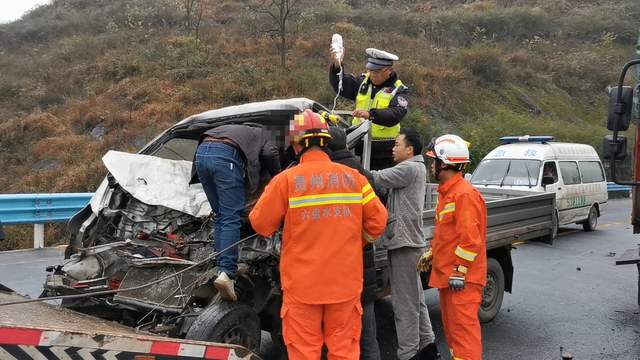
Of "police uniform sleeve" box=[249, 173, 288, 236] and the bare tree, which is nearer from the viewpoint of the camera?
"police uniform sleeve" box=[249, 173, 288, 236]

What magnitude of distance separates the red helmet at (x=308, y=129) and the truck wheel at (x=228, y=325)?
Answer: 3.87ft

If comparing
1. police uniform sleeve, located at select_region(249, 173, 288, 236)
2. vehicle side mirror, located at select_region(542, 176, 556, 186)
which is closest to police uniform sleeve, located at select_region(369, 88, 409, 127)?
police uniform sleeve, located at select_region(249, 173, 288, 236)

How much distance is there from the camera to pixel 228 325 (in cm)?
340

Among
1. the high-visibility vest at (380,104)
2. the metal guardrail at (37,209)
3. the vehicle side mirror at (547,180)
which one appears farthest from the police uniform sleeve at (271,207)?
the vehicle side mirror at (547,180)

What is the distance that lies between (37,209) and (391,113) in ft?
21.7

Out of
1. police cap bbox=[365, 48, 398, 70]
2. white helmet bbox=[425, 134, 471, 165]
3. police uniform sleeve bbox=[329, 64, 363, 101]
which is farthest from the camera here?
police uniform sleeve bbox=[329, 64, 363, 101]

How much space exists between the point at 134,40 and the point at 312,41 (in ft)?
24.5

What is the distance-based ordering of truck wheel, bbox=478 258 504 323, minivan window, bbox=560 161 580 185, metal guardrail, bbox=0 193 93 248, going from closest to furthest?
truck wheel, bbox=478 258 504 323 → metal guardrail, bbox=0 193 93 248 → minivan window, bbox=560 161 580 185

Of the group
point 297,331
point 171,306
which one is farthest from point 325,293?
point 171,306

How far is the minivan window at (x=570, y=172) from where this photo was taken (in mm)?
12259

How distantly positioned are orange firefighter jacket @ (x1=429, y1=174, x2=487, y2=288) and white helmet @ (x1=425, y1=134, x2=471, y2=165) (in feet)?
0.43

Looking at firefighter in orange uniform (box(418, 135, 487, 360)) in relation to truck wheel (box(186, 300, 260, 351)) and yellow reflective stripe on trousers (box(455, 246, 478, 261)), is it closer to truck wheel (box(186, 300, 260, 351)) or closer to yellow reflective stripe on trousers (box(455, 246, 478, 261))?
yellow reflective stripe on trousers (box(455, 246, 478, 261))

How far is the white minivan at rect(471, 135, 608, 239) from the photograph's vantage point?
1167 cm

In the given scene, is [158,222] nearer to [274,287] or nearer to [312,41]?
[274,287]
